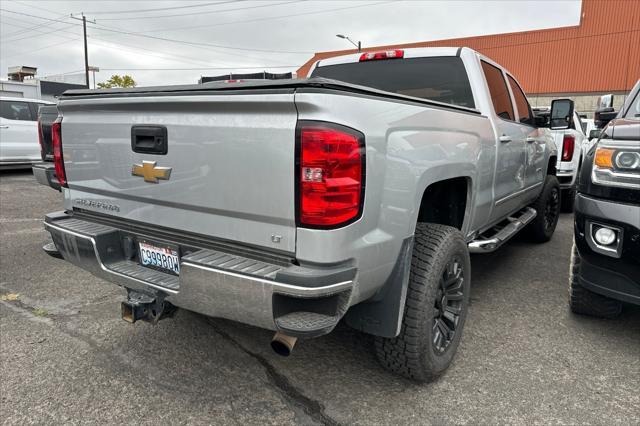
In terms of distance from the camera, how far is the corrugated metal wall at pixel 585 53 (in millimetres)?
29500

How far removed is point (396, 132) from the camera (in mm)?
2111

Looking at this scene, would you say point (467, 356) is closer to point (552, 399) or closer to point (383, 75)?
point (552, 399)

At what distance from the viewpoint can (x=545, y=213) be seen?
5547 mm

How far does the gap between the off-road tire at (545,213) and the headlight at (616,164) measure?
2.65 metres

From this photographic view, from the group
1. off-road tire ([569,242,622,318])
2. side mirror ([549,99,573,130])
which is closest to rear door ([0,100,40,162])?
side mirror ([549,99,573,130])

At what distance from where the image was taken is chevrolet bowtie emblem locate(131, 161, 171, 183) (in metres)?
2.23

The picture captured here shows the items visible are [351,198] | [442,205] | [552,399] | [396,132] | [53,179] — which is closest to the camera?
[351,198]

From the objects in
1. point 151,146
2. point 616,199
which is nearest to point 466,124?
point 616,199

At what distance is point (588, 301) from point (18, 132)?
11.4m

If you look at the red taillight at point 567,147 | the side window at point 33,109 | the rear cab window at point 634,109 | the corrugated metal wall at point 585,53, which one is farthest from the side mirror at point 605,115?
the corrugated metal wall at point 585,53

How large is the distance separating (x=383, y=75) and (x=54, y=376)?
3.16 meters

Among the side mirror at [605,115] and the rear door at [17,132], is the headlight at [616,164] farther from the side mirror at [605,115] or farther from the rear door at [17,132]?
the rear door at [17,132]

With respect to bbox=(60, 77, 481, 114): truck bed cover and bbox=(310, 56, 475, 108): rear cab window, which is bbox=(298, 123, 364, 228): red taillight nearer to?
bbox=(60, 77, 481, 114): truck bed cover

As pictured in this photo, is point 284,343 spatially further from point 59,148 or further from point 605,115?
point 605,115
